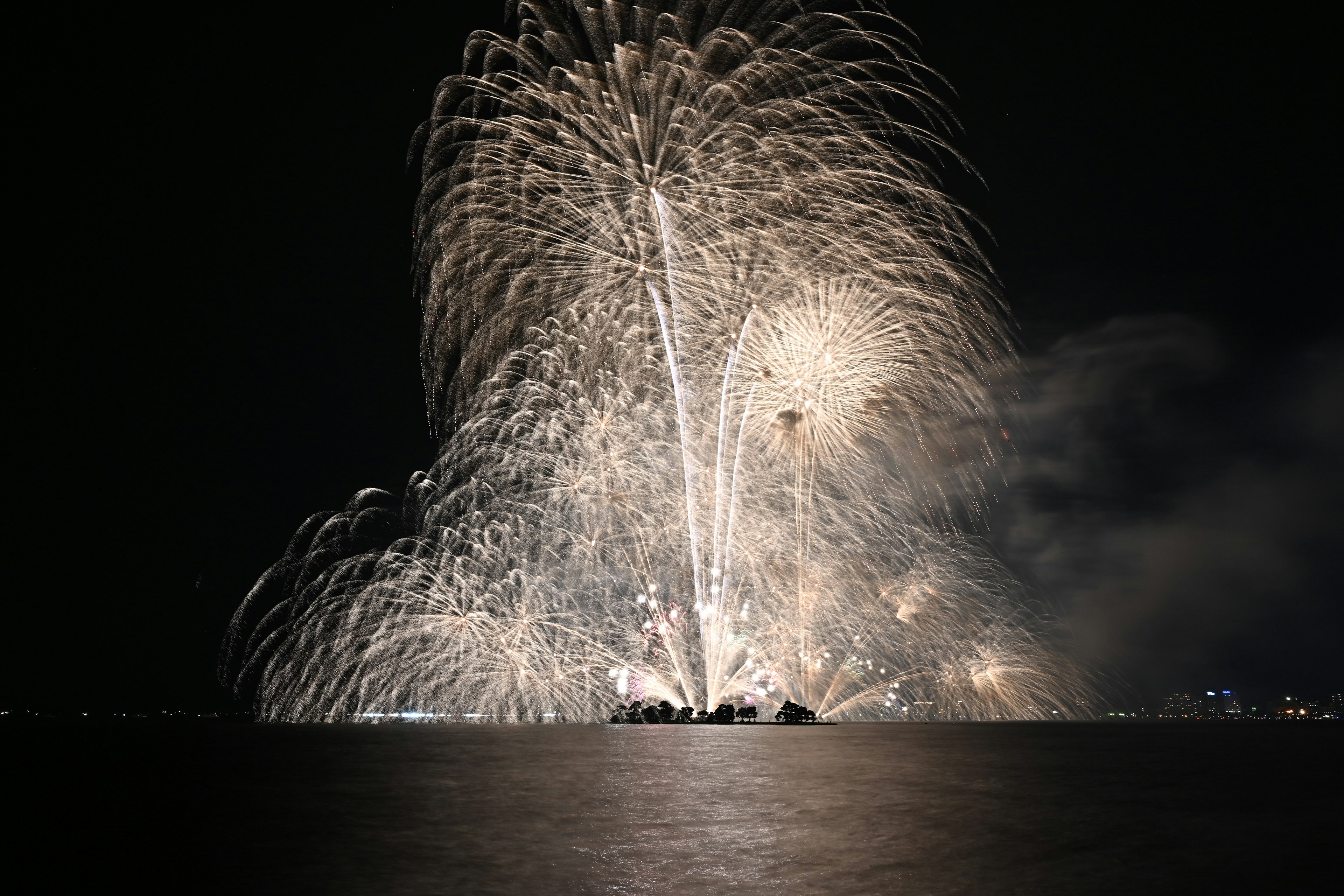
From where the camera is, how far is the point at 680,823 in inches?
685

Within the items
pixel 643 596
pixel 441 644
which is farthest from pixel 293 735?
pixel 643 596

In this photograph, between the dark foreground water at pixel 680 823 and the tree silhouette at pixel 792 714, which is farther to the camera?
the tree silhouette at pixel 792 714

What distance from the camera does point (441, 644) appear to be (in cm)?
6081

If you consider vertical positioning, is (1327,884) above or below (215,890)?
above

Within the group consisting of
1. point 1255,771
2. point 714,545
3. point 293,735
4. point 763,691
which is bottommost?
point 293,735

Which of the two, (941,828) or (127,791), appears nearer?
(941,828)

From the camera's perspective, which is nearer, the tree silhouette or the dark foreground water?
the dark foreground water

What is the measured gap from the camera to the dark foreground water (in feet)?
43.1

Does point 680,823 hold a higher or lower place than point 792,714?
higher

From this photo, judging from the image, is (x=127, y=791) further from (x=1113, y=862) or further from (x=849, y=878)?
(x=1113, y=862)

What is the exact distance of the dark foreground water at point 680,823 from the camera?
13.1 metres

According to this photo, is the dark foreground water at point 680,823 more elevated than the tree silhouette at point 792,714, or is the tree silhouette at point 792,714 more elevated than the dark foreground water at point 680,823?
the dark foreground water at point 680,823

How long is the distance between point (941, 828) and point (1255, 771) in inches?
1131

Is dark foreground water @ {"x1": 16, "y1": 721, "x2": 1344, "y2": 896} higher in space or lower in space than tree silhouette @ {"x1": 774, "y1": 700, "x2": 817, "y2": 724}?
higher
